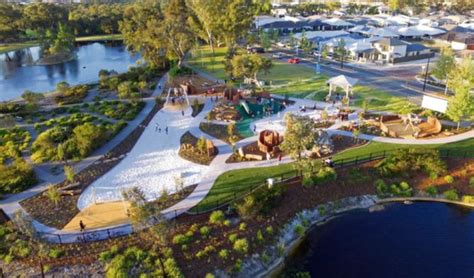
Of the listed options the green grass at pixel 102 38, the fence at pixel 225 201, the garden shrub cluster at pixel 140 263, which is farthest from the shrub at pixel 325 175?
the green grass at pixel 102 38

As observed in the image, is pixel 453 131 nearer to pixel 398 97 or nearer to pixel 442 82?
pixel 398 97

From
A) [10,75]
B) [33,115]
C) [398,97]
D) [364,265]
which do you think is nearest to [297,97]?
[398,97]

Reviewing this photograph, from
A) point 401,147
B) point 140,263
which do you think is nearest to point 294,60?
point 401,147

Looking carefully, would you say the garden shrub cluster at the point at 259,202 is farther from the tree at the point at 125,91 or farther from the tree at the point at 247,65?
the tree at the point at 125,91

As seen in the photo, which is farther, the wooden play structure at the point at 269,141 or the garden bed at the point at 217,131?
the garden bed at the point at 217,131

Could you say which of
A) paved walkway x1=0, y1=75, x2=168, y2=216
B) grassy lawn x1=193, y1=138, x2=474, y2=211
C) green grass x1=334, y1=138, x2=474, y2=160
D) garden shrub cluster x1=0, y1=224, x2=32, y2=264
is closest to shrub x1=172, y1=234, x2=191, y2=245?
grassy lawn x1=193, y1=138, x2=474, y2=211

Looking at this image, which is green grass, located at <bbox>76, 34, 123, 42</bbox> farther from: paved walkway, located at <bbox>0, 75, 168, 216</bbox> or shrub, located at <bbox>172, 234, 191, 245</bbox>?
shrub, located at <bbox>172, 234, 191, 245</bbox>

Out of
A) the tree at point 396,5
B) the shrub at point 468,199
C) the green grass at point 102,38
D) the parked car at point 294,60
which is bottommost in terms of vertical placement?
the shrub at point 468,199
